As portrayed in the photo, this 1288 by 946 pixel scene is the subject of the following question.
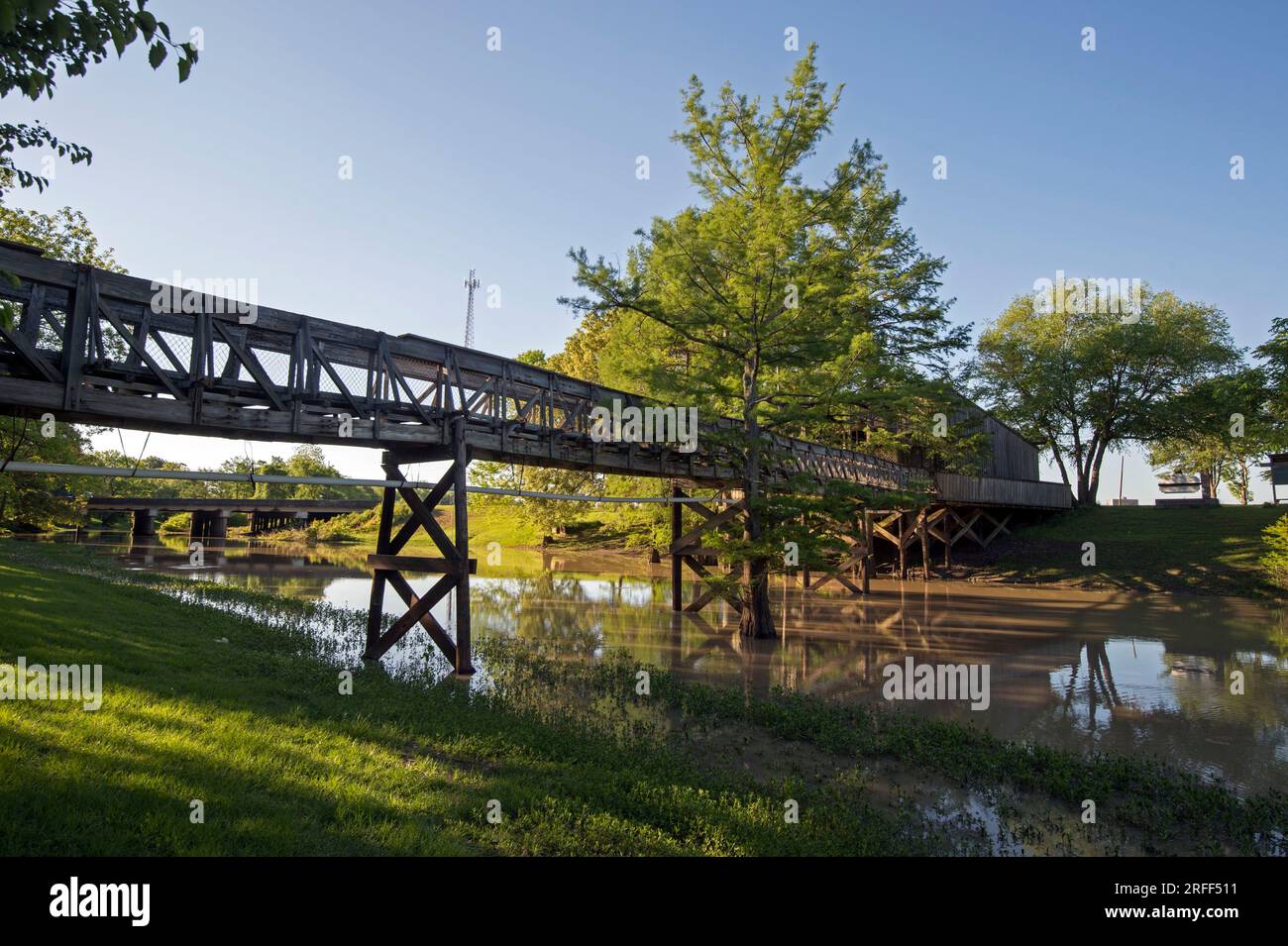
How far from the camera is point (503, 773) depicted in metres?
6.31

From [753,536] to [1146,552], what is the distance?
25141mm

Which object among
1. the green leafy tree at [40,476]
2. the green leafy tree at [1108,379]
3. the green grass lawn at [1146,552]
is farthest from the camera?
the green leafy tree at [1108,379]

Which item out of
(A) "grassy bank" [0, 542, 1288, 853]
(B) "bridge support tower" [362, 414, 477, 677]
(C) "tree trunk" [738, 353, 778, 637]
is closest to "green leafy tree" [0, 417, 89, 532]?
(B) "bridge support tower" [362, 414, 477, 677]

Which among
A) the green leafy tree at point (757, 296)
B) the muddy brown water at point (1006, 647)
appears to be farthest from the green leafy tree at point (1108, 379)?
the green leafy tree at point (757, 296)

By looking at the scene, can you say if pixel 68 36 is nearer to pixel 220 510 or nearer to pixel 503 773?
pixel 503 773

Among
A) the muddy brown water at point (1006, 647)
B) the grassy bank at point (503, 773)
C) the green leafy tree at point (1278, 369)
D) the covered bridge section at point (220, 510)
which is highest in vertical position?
the green leafy tree at point (1278, 369)

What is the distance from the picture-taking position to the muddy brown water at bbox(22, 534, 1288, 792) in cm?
932

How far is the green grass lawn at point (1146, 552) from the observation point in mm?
28125

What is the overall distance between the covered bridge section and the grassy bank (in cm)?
4351

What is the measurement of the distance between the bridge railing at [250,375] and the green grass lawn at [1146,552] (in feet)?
77.6

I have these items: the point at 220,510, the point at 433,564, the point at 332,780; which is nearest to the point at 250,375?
the point at 433,564

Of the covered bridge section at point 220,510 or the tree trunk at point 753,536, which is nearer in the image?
the tree trunk at point 753,536

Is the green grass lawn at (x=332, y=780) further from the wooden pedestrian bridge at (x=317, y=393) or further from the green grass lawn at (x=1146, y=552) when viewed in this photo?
the green grass lawn at (x=1146, y=552)

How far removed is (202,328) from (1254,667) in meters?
19.3
